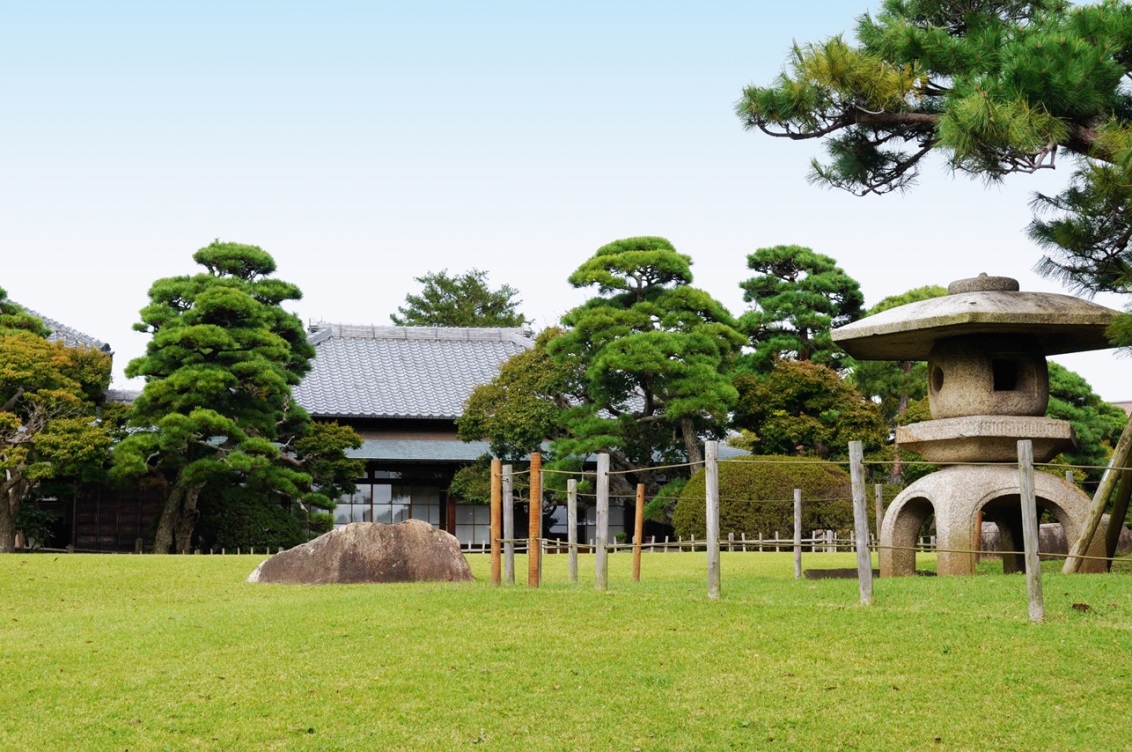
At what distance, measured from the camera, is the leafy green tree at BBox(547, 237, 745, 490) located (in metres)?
25.7

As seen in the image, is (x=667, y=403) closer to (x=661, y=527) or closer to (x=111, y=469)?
(x=661, y=527)

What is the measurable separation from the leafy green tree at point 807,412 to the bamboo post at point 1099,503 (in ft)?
50.4

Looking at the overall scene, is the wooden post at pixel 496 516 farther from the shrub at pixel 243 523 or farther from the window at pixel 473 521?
the window at pixel 473 521

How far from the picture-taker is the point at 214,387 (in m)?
23.7

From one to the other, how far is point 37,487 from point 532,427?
10200mm

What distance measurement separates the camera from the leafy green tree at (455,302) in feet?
161

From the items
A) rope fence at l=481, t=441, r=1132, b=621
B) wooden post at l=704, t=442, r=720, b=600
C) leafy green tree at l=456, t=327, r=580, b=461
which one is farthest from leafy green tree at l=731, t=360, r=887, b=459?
wooden post at l=704, t=442, r=720, b=600

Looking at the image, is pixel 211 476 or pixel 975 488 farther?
pixel 211 476

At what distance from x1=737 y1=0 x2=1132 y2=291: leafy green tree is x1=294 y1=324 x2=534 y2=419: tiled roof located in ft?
62.2

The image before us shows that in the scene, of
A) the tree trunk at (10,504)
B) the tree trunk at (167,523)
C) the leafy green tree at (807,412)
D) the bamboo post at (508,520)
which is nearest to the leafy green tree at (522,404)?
the leafy green tree at (807,412)

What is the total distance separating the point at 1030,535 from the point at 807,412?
20557 millimetres

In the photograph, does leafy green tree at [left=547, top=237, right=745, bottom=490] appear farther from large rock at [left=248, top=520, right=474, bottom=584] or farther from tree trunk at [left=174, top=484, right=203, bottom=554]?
large rock at [left=248, top=520, right=474, bottom=584]

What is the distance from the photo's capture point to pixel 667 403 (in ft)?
86.2

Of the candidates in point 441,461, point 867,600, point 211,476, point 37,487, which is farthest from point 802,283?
point 867,600
